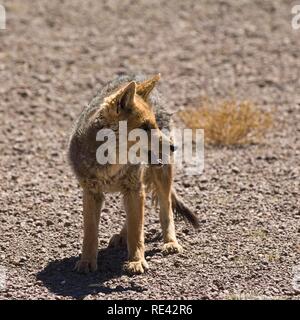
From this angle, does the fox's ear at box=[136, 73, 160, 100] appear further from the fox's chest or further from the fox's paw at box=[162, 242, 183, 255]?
the fox's paw at box=[162, 242, 183, 255]

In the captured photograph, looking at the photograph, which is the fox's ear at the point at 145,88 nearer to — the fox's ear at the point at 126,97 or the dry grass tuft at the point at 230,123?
the fox's ear at the point at 126,97

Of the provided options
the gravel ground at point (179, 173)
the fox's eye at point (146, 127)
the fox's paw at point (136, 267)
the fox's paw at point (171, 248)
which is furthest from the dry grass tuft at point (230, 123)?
the fox's paw at point (136, 267)

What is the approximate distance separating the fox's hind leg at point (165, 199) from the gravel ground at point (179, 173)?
167 mm

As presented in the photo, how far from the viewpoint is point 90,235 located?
7594 mm

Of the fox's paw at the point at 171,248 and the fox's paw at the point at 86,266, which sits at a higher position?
the fox's paw at the point at 171,248

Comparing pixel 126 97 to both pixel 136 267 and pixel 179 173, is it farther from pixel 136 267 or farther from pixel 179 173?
pixel 179 173

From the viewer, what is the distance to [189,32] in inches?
626

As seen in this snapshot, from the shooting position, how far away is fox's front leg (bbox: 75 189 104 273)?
7535mm

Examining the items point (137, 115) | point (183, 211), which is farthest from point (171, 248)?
point (137, 115)

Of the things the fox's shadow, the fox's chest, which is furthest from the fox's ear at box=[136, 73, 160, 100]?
the fox's shadow

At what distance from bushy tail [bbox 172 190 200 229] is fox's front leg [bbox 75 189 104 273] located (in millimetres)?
1132

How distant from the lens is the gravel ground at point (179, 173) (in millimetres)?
7387

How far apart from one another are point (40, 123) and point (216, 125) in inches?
96.7
